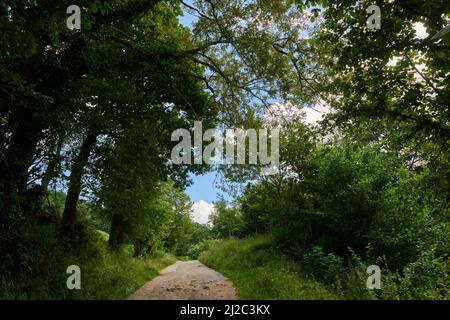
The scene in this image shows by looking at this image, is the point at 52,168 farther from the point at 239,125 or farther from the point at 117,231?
the point at 117,231

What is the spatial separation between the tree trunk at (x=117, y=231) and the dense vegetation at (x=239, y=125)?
2.83 meters

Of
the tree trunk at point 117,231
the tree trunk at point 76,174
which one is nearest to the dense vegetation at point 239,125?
the tree trunk at point 76,174

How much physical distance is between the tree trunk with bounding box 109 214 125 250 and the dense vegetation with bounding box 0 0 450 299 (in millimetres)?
2830

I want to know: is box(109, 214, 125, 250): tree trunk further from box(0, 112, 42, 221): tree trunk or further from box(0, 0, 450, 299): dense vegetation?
box(0, 112, 42, 221): tree trunk

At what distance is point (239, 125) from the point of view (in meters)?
14.0

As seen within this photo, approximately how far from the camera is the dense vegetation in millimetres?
9867

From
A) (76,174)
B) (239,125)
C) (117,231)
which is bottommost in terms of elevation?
(117,231)

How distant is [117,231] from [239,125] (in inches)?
538

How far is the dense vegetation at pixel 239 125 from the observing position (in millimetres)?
9867

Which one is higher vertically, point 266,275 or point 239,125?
point 239,125

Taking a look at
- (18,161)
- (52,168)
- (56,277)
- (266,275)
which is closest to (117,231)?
(52,168)
